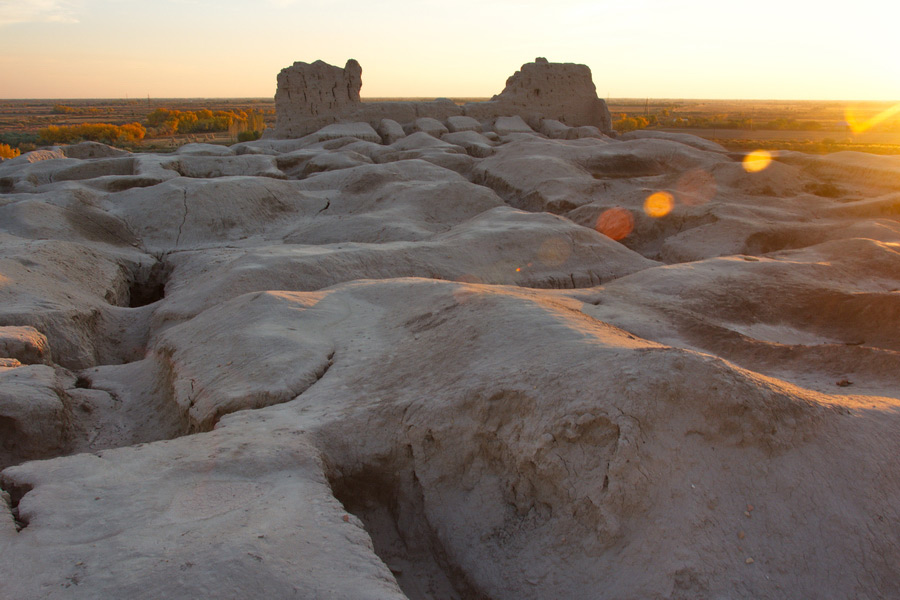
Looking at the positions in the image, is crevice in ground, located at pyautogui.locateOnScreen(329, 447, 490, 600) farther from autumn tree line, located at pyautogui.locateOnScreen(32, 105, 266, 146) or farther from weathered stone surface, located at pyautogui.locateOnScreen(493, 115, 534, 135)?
autumn tree line, located at pyautogui.locateOnScreen(32, 105, 266, 146)

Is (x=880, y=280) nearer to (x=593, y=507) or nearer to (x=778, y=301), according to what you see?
(x=778, y=301)

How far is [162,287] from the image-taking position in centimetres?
954

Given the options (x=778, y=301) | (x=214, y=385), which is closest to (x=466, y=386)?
(x=214, y=385)

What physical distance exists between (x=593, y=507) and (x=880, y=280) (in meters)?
6.66

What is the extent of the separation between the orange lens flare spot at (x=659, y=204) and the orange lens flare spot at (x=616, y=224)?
48cm

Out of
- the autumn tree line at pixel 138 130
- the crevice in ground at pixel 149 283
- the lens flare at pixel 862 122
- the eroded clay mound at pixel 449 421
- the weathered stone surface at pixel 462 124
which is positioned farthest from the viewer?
the lens flare at pixel 862 122

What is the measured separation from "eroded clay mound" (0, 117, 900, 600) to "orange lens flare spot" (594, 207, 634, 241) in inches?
69.0

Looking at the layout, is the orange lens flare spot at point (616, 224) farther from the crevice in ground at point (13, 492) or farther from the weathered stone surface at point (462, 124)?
the weathered stone surface at point (462, 124)

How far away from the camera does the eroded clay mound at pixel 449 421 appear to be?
272 centimetres

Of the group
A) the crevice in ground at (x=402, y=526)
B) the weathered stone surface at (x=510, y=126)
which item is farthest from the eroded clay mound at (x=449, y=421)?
the weathered stone surface at (x=510, y=126)

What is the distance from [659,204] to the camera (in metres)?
11.9

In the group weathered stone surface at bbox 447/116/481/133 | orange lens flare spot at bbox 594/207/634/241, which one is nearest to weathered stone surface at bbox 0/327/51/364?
orange lens flare spot at bbox 594/207/634/241

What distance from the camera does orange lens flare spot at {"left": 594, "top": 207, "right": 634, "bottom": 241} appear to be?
1130cm

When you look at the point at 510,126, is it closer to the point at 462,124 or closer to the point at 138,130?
the point at 462,124
